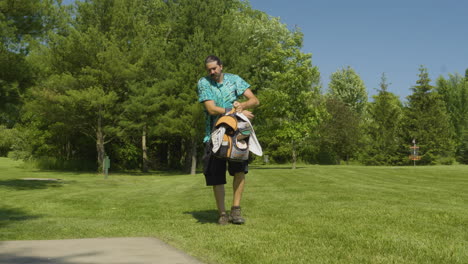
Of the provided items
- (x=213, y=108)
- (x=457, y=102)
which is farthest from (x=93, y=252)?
(x=457, y=102)

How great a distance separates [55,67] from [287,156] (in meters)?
32.8

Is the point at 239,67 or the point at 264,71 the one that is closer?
the point at 239,67

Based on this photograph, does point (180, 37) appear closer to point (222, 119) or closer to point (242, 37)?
point (242, 37)

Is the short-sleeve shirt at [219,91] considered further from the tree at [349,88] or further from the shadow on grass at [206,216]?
the tree at [349,88]

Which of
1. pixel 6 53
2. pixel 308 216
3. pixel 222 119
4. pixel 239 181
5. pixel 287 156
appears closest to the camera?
pixel 222 119

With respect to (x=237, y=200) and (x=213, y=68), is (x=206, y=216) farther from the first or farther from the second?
(x=213, y=68)

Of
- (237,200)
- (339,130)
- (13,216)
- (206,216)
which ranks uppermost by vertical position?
(339,130)

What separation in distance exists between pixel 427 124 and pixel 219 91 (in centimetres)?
5447

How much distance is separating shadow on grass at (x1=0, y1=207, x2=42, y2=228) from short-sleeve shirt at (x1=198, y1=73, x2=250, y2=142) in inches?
132

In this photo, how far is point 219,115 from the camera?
570 cm

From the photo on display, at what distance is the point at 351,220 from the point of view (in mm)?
5715

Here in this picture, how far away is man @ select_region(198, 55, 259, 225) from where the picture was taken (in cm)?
568

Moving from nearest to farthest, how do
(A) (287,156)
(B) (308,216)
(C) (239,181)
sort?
(C) (239,181)
(B) (308,216)
(A) (287,156)

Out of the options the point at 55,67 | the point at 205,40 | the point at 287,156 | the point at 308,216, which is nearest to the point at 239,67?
the point at 205,40
